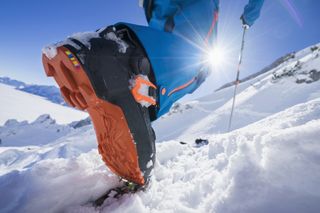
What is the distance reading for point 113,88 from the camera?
0.95m

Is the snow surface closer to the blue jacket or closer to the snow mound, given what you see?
the blue jacket

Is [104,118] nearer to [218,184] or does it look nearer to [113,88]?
Answer: [113,88]

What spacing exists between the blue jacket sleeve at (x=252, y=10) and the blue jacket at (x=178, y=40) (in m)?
0.67

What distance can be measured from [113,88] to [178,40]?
592 mm

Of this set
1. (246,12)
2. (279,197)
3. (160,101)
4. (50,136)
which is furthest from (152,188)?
(50,136)

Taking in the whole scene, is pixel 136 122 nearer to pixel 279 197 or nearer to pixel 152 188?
pixel 152 188

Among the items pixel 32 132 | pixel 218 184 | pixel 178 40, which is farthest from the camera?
pixel 32 132

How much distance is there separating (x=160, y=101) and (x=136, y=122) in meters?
0.25

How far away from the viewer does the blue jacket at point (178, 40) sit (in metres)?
1.19

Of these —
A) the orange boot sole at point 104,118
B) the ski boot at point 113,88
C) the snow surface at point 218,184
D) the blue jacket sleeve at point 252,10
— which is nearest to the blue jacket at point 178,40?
the ski boot at point 113,88

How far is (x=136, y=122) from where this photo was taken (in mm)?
1044

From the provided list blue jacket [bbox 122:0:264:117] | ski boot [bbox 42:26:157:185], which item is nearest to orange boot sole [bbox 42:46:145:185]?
ski boot [bbox 42:26:157:185]

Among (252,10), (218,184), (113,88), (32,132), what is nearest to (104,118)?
(113,88)

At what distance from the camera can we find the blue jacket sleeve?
197cm
